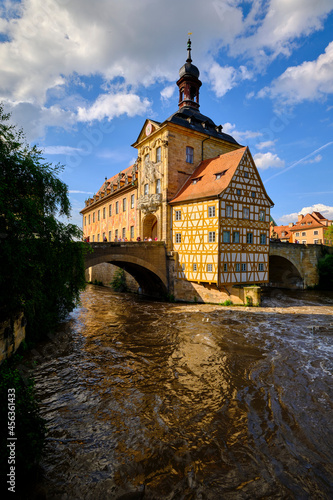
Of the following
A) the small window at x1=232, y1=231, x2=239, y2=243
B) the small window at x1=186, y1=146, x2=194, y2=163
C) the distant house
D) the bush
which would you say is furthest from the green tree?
the distant house

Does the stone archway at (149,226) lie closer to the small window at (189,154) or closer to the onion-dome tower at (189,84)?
the small window at (189,154)

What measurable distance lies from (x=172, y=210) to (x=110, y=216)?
1472 cm

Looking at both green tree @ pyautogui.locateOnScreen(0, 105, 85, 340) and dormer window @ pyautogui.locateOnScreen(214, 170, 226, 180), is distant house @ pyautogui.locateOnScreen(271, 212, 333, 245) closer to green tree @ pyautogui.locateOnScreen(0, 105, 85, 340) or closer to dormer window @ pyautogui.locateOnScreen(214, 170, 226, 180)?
dormer window @ pyautogui.locateOnScreen(214, 170, 226, 180)

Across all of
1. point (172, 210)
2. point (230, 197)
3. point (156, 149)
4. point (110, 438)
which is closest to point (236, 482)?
point (110, 438)

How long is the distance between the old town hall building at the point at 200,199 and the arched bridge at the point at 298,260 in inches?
309

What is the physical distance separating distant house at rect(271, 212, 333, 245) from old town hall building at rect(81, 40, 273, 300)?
101 feet

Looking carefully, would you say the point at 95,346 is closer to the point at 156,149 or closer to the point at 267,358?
Result: the point at 267,358

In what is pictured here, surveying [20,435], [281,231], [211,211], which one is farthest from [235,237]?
[281,231]

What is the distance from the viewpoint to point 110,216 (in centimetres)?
3388

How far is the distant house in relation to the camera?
47.8 m

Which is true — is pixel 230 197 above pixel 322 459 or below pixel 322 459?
above

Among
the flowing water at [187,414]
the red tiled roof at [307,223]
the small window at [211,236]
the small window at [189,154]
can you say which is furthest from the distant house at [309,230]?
the flowing water at [187,414]

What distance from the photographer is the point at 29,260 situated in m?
8.38

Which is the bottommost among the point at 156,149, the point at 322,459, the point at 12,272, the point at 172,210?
the point at 322,459
